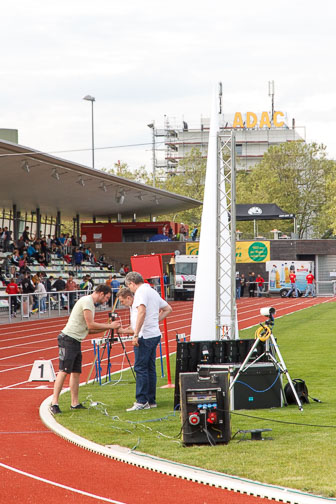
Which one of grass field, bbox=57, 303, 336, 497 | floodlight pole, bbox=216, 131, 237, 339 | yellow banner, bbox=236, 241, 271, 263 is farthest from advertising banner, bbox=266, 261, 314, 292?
grass field, bbox=57, 303, 336, 497

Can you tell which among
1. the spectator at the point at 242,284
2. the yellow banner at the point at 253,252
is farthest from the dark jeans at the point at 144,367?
the yellow banner at the point at 253,252

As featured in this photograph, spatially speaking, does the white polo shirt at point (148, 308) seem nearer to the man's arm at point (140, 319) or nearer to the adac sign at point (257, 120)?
the man's arm at point (140, 319)

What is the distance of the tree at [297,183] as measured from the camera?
8019 centimetres

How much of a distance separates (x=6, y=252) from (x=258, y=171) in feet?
149

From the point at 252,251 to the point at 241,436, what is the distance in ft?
171

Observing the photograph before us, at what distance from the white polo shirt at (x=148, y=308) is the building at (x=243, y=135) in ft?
314

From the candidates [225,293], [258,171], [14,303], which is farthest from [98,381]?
[258,171]

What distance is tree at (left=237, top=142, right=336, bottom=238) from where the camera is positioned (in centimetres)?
8019

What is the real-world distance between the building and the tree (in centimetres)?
2542

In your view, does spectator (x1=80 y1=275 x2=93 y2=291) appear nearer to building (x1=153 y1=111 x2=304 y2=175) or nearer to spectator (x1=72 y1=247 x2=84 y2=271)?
spectator (x1=72 y1=247 x2=84 y2=271)

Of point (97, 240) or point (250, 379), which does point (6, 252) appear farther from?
point (250, 379)

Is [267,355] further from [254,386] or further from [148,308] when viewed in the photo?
[148,308]

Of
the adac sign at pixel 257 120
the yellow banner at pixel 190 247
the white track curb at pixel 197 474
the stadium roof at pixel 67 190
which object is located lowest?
the white track curb at pixel 197 474

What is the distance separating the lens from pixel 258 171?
273 feet
